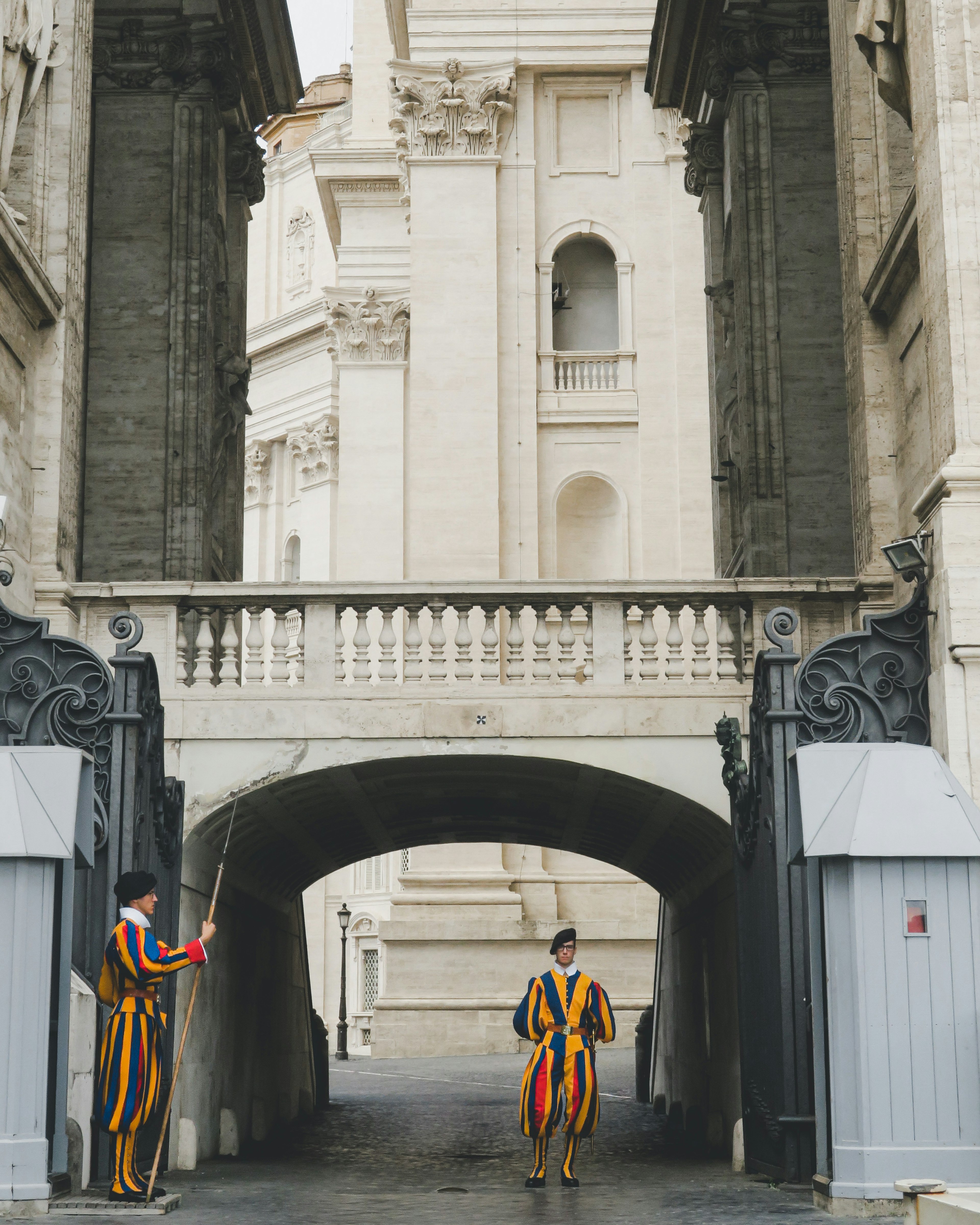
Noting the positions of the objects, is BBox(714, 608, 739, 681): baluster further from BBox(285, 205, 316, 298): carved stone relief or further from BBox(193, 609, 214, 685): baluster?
BBox(285, 205, 316, 298): carved stone relief

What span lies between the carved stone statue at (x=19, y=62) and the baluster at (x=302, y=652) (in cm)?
456

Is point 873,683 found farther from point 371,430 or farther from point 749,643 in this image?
point 371,430

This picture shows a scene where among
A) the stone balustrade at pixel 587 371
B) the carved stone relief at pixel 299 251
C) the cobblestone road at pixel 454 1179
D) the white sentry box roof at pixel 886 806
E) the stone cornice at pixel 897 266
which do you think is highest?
the carved stone relief at pixel 299 251

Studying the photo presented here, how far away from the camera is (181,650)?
17.3 m

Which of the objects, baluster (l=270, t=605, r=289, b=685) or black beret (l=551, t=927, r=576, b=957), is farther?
baluster (l=270, t=605, r=289, b=685)

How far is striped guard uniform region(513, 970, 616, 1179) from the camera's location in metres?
13.8

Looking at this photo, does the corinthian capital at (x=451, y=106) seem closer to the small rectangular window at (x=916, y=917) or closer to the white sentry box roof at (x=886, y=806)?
the white sentry box roof at (x=886, y=806)

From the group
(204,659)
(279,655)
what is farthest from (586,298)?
(204,659)

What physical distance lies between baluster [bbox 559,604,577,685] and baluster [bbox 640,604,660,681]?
0.62m

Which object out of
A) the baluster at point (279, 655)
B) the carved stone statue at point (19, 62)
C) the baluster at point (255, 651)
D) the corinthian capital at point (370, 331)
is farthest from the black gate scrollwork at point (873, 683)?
the corinthian capital at point (370, 331)

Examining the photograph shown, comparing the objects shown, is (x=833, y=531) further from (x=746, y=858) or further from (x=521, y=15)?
(x=521, y=15)

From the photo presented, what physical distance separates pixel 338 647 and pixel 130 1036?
639 cm

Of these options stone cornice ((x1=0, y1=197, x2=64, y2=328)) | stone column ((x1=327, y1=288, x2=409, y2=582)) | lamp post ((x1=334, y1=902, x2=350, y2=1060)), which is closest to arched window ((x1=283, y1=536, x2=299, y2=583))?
stone column ((x1=327, y1=288, x2=409, y2=582))

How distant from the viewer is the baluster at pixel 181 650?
56.4 ft
